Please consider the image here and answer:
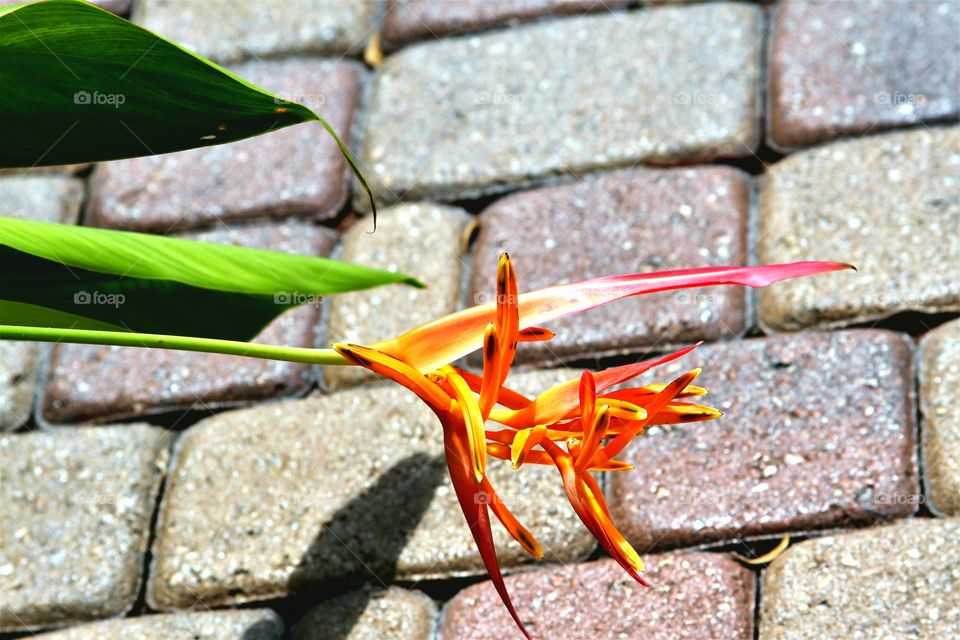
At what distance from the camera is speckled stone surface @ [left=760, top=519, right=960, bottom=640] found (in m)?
1.04

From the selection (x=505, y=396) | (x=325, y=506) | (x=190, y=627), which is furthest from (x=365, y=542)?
(x=505, y=396)

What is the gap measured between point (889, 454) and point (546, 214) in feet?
1.96

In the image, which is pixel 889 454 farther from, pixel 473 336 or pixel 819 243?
pixel 473 336

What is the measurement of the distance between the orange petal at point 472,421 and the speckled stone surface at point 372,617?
0.48 m

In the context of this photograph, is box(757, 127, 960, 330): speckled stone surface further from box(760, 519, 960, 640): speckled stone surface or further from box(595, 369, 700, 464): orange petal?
box(595, 369, 700, 464): orange petal

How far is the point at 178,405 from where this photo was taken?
1.47 m

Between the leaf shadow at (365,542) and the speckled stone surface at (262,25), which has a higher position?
the speckled stone surface at (262,25)

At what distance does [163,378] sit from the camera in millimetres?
1495

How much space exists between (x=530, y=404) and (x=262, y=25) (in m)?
1.39

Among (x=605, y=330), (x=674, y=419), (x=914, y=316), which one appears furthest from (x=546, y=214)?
(x=674, y=419)

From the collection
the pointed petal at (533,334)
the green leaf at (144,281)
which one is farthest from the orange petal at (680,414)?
the green leaf at (144,281)

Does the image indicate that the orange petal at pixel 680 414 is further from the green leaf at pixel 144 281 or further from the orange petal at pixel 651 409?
the green leaf at pixel 144 281

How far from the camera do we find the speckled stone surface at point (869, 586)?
104 cm

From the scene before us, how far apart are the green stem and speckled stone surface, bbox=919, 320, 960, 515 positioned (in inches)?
28.8
